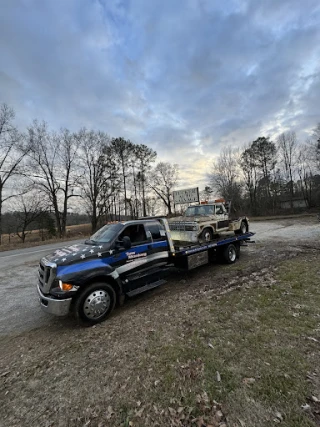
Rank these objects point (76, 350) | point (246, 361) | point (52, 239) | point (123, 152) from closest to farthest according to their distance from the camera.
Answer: point (246, 361), point (76, 350), point (52, 239), point (123, 152)

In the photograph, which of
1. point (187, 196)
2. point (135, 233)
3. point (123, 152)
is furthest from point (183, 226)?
point (123, 152)

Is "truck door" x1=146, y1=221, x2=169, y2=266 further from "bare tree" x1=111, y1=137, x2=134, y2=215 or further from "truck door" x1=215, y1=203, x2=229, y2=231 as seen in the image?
"bare tree" x1=111, y1=137, x2=134, y2=215

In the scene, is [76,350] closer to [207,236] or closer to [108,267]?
[108,267]

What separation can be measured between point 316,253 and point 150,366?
8.34 meters

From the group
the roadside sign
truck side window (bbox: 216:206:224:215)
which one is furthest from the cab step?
the roadside sign

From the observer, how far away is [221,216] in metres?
9.06

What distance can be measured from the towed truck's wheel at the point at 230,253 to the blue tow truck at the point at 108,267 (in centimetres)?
181

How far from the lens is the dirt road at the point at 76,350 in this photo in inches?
92.8

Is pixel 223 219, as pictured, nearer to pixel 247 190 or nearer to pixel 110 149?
pixel 110 149

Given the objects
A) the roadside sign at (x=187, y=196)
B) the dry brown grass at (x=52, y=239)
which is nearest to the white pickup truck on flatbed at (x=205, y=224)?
the roadside sign at (x=187, y=196)

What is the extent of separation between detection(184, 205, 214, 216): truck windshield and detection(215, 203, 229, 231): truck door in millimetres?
290

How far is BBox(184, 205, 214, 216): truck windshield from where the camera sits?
29.2ft

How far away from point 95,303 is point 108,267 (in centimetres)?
72

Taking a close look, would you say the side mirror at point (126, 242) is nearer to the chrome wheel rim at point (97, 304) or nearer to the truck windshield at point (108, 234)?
the truck windshield at point (108, 234)
